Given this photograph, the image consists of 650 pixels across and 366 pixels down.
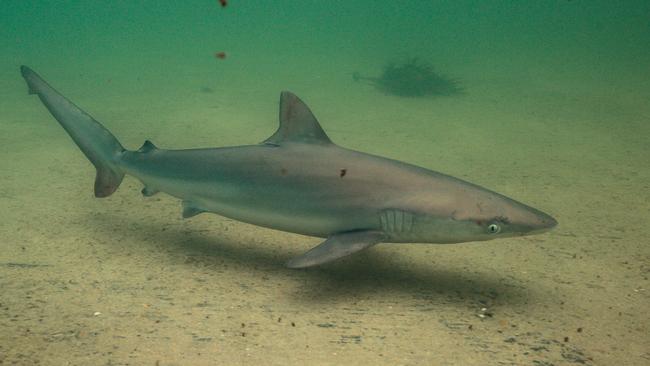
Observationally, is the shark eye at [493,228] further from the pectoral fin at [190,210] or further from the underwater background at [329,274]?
the pectoral fin at [190,210]

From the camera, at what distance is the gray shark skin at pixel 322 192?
12.5 feet

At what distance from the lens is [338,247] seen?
12.6 ft

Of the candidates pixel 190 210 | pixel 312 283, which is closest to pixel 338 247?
pixel 312 283

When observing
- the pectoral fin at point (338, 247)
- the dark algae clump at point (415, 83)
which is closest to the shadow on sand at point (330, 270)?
the pectoral fin at point (338, 247)

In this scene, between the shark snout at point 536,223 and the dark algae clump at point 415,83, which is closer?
the shark snout at point 536,223

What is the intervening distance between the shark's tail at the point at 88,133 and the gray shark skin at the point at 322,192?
2 cm

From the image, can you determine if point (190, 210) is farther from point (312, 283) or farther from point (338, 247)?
point (338, 247)

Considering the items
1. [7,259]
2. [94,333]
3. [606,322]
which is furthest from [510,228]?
[7,259]

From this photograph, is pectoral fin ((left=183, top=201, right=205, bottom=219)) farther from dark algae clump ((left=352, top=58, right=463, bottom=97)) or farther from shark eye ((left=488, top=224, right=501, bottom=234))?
dark algae clump ((left=352, top=58, right=463, bottom=97))

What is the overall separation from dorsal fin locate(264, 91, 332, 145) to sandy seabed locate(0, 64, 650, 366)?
1329 millimetres

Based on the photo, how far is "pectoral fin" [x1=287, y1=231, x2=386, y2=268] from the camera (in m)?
3.68

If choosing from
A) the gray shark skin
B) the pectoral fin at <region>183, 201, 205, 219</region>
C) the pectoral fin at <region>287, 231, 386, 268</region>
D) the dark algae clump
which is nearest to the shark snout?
the gray shark skin

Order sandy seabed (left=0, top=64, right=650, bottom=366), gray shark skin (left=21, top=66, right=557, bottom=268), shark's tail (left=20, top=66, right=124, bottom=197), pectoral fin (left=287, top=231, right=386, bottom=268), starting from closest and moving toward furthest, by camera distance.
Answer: sandy seabed (left=0, top=64, right=650, bottom=366), pectoral fin (left=287, top=231, right=386, bottom=268), gray shark skin (left=21, top=66, right=557, bottom=268), shark's tail (left=20, top=66, right=124, bottom=197)

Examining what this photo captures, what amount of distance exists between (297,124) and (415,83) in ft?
52.3
